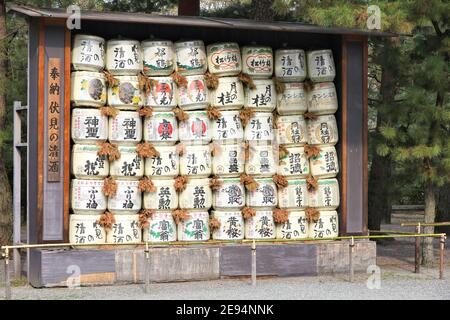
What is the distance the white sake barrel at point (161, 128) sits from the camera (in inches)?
567

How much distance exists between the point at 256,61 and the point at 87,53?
3141 millimetres

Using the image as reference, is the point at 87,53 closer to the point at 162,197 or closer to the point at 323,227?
the point at 162,197

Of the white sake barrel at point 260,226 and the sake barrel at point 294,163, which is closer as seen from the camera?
the white sake barrel at point 260,226

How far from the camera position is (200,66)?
48.3ft

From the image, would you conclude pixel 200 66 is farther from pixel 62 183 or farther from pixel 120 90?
pixel 62 183

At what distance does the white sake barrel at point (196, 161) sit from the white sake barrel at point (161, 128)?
1.16 ft

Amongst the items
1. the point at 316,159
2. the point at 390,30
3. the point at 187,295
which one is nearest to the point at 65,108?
the point at 187,295

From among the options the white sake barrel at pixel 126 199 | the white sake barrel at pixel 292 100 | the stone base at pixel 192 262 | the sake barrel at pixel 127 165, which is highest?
the white sake barrel at pixel 292 100

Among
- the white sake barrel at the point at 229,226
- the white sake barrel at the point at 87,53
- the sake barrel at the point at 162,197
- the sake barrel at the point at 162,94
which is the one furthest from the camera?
the white sake barrel at the point at 229,226

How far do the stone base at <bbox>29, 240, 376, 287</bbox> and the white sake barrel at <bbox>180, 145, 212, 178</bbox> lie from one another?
1.33m

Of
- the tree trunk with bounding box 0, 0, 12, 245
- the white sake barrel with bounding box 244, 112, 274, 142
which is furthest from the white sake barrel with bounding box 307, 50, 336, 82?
the tree trunk with bounding box 0, 0, 12, 245

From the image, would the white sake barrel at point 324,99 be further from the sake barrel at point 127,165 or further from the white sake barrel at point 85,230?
the white sake barrel at point 85,230

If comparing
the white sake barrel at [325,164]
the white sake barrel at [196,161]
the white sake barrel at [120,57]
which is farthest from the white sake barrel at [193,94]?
the white sake barrel at [325,164]

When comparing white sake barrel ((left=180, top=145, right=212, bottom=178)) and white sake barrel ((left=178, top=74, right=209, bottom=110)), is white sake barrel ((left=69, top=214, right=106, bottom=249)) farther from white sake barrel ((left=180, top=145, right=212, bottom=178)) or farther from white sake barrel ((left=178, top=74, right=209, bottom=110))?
white sake barrel ((left=178, top=74, right=209, bottom=110))
